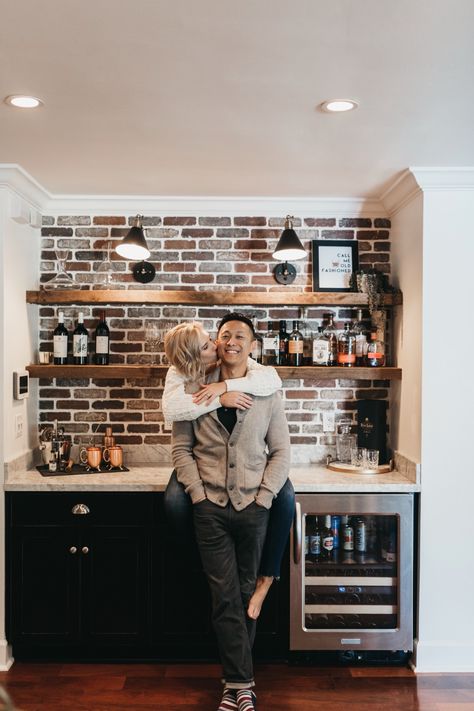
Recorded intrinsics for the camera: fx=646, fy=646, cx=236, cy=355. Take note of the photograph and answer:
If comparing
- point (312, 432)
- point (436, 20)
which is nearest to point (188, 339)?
point (312, 432)

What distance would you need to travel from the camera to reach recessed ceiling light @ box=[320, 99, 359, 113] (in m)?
2.41

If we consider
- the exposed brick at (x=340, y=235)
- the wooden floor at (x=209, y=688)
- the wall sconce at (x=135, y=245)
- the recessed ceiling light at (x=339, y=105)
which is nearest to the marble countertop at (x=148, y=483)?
the wooden floor at (x=209, y=688)

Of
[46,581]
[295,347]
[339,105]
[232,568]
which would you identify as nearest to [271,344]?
[295,347]

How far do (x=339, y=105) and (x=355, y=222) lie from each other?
5.20 feet

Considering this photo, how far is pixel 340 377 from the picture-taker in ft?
12.1

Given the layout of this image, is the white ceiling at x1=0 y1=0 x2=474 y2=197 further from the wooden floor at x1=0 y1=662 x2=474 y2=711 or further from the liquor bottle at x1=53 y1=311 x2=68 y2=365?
the wooden floor at x1=0 y1=662 x2=474 y2=711

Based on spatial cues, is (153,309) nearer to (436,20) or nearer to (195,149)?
(195,149)

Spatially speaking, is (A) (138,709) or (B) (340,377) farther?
(B) (340,377)

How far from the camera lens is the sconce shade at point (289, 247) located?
3633mm

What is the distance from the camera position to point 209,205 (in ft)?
12.8

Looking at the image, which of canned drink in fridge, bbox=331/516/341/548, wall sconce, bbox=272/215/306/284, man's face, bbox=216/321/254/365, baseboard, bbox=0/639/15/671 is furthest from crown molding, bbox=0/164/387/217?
baseboard, bbox=0/639/15/671

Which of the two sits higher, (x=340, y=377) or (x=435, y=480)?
(x=340, y=377)

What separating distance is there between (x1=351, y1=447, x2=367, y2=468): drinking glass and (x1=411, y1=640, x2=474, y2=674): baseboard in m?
0.97

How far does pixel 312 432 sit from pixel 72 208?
2.01 m
